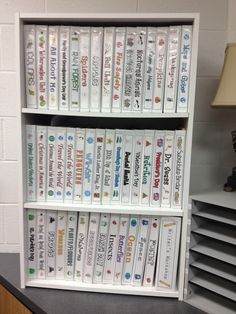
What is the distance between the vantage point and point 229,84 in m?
0.90

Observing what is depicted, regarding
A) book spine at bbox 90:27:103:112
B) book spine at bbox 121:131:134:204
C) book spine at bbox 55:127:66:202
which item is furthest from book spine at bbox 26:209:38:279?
book spine at bbox 90:27:103:112

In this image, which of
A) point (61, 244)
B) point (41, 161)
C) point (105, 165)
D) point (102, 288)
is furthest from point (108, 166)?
point (102, 288)

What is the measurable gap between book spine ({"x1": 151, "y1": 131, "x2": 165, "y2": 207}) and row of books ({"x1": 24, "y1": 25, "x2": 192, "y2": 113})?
0.30 feet

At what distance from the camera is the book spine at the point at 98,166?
0.94m

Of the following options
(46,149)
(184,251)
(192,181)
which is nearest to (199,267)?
(184,251)

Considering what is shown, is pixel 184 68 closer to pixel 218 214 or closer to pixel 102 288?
pixel 218 214

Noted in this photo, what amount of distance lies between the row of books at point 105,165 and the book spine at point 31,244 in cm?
7

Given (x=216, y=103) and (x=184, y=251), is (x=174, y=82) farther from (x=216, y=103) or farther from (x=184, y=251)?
(x=184, y=251)

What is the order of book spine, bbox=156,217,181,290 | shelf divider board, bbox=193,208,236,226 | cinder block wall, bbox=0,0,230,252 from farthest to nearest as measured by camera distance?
cinder block wall, bbox=0,0,230,252 → book spine, bbox=156,217,181,290 → shelf divider board, bbox=193,208,236,226

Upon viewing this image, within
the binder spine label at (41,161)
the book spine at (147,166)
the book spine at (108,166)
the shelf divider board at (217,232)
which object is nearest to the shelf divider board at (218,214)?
the shelf divider board at (217,232)

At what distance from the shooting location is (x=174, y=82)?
895 mm

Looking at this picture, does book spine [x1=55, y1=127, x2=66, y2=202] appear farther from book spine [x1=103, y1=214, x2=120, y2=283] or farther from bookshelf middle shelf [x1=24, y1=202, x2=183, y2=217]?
book spine [x1=103, y1=214, x2=120, y2=283]

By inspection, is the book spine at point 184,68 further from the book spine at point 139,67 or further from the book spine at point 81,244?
the book spine at point 81,244

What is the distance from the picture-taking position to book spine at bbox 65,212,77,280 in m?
1.00
